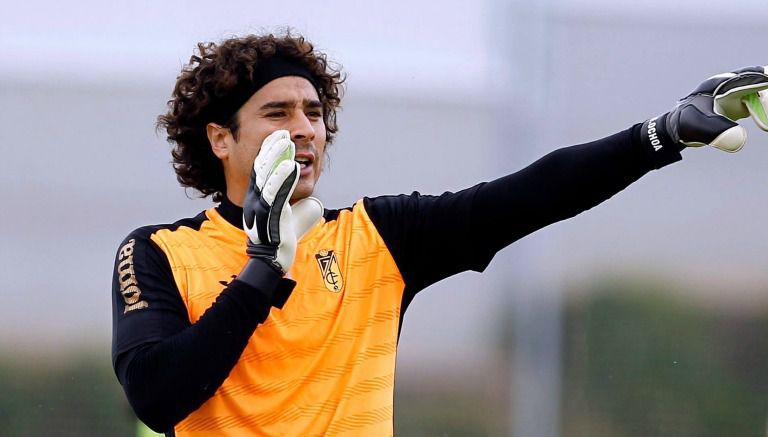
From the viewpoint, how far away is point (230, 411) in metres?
1.99

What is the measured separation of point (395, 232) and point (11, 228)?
2381 mm

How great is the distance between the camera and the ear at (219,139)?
2.34 meters

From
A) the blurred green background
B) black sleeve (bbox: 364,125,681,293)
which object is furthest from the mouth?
the blurred green background

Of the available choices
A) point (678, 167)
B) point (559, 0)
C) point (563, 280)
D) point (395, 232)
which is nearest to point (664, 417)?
point (563, 280)

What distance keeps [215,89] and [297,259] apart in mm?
432

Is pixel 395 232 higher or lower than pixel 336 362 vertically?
higher

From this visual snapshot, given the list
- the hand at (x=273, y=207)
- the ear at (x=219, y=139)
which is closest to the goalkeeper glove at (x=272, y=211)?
the hand at (x=273, y=207)

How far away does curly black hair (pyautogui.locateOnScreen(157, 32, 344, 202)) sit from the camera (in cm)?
229

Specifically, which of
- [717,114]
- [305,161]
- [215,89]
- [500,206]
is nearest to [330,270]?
→ [305,161]

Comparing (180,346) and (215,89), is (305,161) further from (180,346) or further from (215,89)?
(180,346)

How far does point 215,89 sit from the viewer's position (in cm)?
232

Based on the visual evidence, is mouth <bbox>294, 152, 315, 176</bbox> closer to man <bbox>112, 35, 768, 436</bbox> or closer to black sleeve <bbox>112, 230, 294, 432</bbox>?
man <bbox>112, 35, 768, 436</bbox>

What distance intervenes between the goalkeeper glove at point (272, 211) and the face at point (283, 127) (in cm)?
19

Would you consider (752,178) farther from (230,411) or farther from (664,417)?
(230,411)
